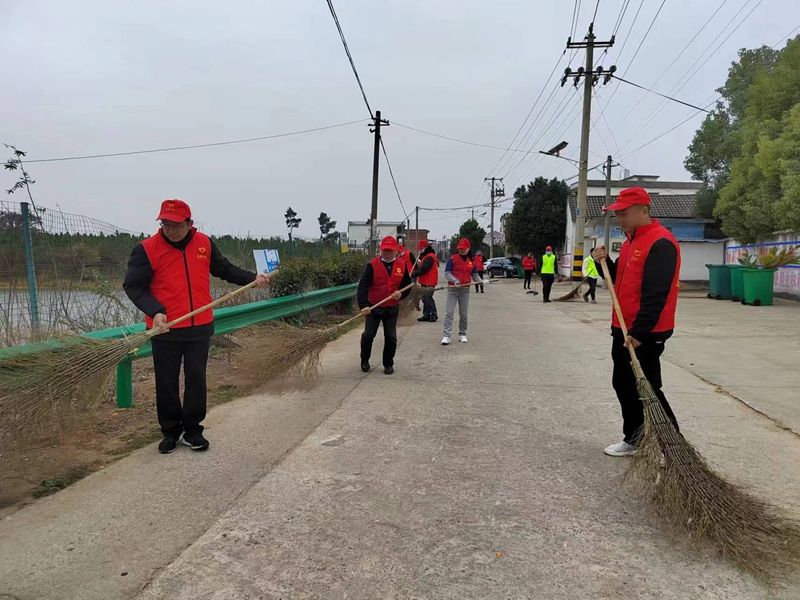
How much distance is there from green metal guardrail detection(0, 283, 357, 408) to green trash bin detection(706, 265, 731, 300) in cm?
1241

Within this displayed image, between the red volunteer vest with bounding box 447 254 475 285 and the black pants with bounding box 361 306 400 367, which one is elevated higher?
the red volunteer vest with bounding box 447 254 475 285

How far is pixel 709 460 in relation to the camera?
13.2ft

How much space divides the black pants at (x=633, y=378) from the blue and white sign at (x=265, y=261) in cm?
720

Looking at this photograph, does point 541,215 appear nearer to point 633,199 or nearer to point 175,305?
point 633,199

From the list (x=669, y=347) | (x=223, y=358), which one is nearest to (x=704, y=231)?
(x=669, y=347)

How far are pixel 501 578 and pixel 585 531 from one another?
685mm

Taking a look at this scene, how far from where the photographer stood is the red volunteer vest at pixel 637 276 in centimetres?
366

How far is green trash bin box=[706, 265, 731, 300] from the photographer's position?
57.2 ft

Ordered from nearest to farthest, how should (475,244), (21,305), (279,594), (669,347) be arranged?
1. (279,594)
2. (21,305)
3. (669,347)
4. (475,244)

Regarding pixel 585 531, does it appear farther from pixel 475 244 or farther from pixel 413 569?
pixel 475 244

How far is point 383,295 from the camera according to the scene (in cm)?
703

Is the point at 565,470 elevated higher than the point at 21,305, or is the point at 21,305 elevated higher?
the point at 21,305

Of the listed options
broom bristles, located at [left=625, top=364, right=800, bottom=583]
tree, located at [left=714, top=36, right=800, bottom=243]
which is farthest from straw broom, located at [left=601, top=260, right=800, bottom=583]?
tree, located at [left=714, top=36, right=800, bottom=243]

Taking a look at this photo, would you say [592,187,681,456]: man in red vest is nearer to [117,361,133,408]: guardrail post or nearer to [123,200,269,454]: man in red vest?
[123,200,269,454]: man in red vest
